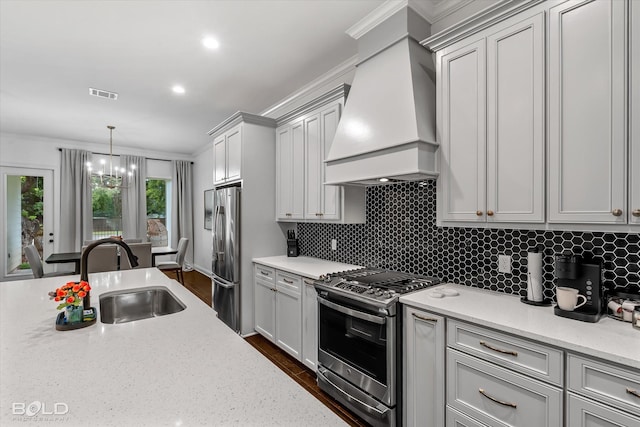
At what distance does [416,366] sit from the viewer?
1.77 m

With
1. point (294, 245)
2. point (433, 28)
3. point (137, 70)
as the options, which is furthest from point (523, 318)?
point (137, 70)

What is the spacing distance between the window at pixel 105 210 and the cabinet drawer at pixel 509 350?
282 inches

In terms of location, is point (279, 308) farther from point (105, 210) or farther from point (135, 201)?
point (105, 210)

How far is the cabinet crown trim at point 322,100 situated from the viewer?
272 centimetres

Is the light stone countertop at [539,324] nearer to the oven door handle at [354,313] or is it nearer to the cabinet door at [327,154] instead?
the oven door handle at [354,313]

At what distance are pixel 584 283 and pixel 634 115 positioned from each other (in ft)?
2.60

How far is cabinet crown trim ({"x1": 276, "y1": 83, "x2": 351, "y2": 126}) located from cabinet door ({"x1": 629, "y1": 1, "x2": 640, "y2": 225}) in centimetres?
184

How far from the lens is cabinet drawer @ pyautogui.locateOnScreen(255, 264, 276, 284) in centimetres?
313

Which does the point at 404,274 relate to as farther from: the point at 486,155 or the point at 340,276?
the point at 486,155

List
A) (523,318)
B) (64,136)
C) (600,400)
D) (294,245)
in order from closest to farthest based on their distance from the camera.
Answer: (600,400) → (523,318) → (294,245) → (64,136)

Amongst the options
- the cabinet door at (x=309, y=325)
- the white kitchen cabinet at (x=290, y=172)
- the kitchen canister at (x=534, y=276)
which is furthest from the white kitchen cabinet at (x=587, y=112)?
the white kitchen cabinet at (x=290, y=172)

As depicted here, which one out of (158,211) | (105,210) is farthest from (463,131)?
(105,210)

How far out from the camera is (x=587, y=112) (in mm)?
1394

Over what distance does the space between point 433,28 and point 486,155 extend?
1.28m
